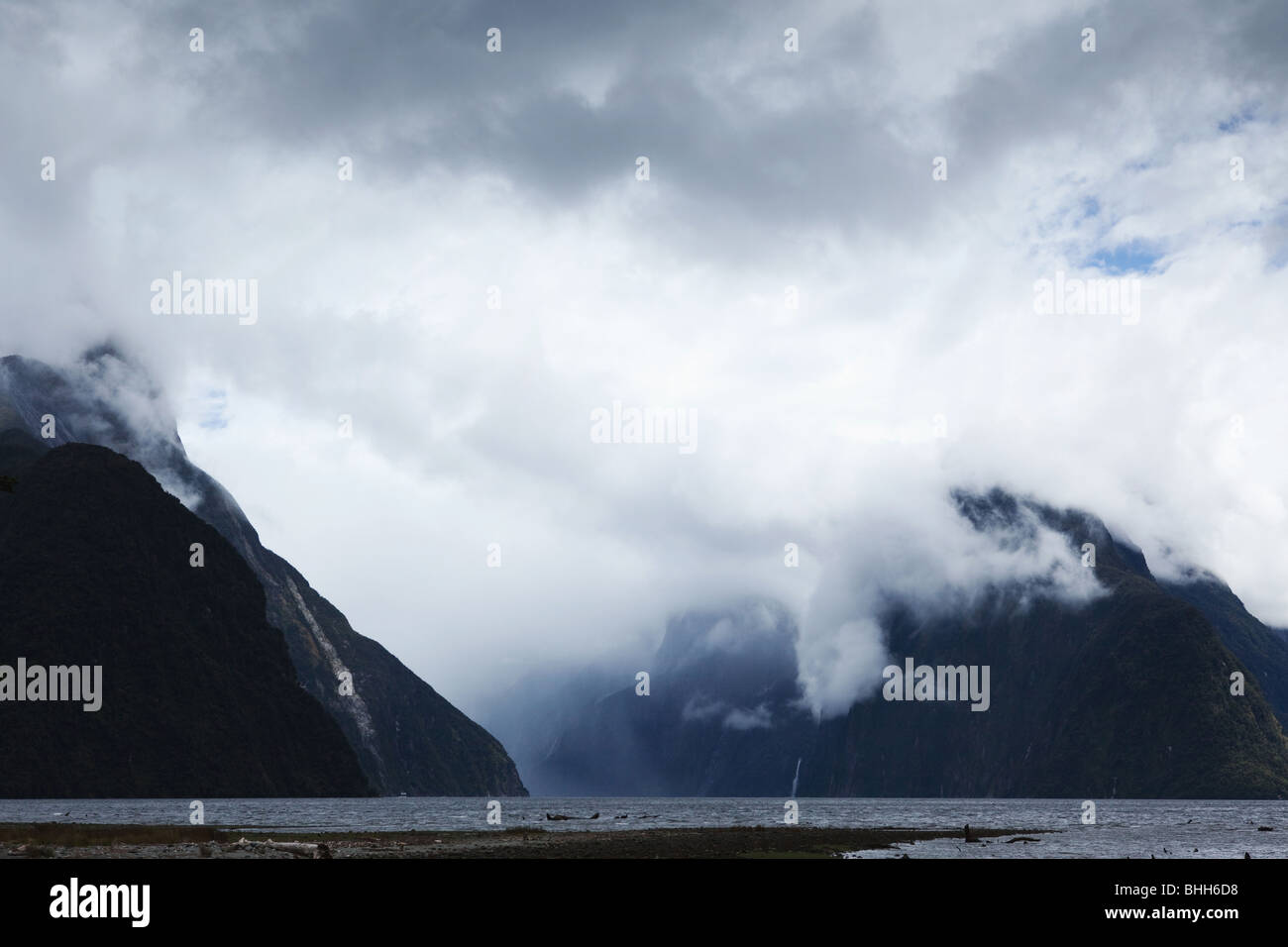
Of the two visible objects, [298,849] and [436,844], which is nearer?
[298,849]

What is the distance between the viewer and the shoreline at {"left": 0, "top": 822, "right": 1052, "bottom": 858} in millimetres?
73938

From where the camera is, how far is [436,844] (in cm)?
8944

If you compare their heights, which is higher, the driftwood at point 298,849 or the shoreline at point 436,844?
the driftwood at point 298,849

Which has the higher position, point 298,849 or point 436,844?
point 298,849

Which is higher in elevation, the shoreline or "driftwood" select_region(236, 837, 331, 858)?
"driftwood" select_region(236, 837, 331, 858)

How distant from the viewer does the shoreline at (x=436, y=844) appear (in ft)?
243

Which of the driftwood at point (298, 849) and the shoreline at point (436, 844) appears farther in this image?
the shoreline at point (436, 844)

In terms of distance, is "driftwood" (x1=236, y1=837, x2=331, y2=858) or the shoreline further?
the shoreline
